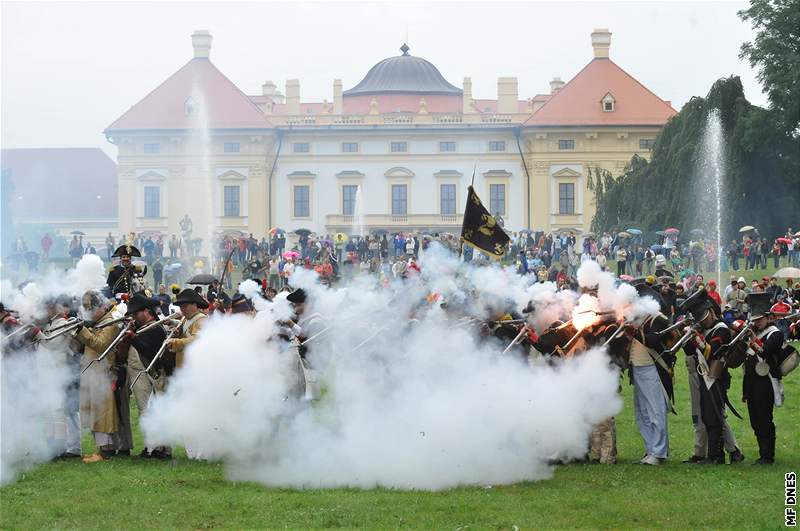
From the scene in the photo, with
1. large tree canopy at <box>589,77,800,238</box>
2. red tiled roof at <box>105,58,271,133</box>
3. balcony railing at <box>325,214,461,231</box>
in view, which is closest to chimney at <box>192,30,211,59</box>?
red tiled roof at <box>105,58,271,133</box>

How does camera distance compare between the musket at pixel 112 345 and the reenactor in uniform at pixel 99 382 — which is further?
the reenactor in uniform at pixel 99 382

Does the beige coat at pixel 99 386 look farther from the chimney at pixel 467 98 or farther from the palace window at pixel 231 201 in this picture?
the chimney at pixel 467 98

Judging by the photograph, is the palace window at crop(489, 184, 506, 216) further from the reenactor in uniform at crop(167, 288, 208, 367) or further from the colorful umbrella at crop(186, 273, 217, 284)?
the reenactor in uniform at crop(167, 288, 208, 367)

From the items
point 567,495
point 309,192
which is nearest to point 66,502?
point 567,495

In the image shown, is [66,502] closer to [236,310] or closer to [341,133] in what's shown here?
[236,310]

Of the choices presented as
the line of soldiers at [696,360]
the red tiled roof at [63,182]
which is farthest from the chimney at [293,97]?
the line of soldiers at [696,360]

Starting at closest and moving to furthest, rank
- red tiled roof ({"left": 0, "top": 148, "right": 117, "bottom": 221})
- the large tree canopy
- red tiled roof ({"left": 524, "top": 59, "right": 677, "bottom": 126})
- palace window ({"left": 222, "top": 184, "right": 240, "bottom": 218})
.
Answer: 1. the large tree canopy
2. red tiled roof ({"left": 524, "top": 59, "right": 677, "bottom": 126})
3. palace window ({"left": 222, "top": 184, "right": 240, "bottom": 218})
4. red tiled roof ({"left": 0, "top": 148, "right": 117, "bottom": 221})

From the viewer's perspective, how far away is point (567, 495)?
476 inches

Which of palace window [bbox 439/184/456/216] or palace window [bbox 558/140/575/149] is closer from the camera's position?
palace window [bbox 558/140/575/149]

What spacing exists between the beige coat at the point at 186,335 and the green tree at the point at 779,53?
48.3m

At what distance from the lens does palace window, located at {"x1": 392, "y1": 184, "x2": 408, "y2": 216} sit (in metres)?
86.3

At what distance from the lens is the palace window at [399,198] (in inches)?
3398

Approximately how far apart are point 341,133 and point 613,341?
7322cm

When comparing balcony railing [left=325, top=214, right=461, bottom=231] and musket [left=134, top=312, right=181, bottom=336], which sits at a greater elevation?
balcony railing [left=325, top=214, right=461, bottom=231]
